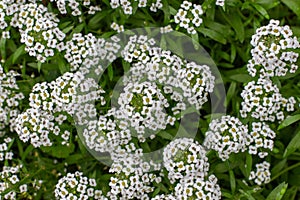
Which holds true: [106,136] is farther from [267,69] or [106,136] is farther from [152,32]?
[267,69]

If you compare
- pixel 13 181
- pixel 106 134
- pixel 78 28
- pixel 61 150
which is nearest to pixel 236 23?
pixel 78 28

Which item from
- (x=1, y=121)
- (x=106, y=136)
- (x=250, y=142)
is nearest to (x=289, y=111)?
(x=250, y=142)

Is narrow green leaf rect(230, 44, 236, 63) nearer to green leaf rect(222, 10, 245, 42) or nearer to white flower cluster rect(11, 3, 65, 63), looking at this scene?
green leaf rect(222, 10, 245, 42)

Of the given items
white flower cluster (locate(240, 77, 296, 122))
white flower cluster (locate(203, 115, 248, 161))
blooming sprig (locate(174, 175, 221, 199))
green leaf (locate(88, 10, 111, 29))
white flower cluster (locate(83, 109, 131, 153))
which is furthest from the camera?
green leaf (locate(88, 10, 111, 29))

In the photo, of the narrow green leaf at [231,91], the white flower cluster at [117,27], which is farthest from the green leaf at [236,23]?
the white flower cluster at [117,27]

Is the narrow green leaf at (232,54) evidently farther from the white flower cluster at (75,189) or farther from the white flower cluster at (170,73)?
the white flower cluster at (75,189)

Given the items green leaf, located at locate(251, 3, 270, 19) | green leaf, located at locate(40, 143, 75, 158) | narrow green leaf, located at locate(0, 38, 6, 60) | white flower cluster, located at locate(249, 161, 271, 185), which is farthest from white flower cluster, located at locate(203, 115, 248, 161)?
narrow green leaf, located at locate(0, 38, 6, 60)

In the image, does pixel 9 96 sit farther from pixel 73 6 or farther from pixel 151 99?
pixel 151 99
